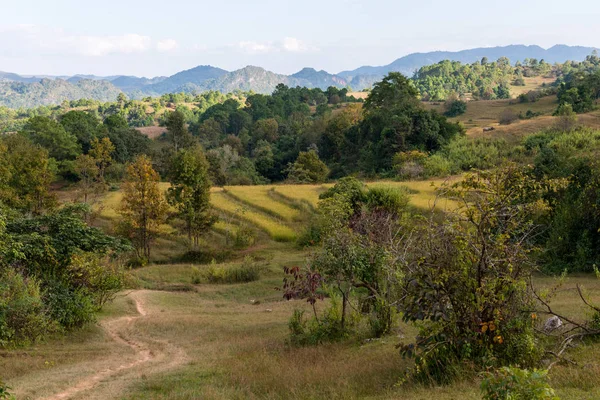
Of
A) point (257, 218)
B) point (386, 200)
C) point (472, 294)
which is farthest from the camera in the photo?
point (257, 218)

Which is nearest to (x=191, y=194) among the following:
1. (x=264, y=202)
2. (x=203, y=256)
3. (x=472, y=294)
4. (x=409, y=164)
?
(x=203, y=256)

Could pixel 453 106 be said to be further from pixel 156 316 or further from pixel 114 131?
pixel 156 316

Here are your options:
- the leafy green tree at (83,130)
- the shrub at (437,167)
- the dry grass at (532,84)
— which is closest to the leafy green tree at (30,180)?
the leafy green tree at (83,130)

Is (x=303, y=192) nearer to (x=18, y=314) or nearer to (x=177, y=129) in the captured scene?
(x=18, y=314)

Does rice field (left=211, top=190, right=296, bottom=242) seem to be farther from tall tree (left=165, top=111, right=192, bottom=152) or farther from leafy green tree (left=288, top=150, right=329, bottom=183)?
tall tree (left=165, top=111, right=192, bottom=152)

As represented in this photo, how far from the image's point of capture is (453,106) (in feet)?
279

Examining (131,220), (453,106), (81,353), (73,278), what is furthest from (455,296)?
(453,106)

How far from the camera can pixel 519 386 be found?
13.7 feet

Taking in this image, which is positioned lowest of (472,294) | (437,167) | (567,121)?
(437,167)

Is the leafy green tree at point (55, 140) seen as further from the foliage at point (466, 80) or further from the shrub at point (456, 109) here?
the foliage at point (466, 80)

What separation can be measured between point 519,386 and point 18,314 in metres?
12.6

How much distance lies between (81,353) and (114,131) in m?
60.5

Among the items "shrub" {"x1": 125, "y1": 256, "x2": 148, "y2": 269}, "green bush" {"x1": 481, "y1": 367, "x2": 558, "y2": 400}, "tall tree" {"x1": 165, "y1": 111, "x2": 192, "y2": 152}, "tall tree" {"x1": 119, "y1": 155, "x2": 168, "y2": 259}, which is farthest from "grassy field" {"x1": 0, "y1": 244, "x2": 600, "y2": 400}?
"tall tree" {"x1": 165, "y1": 111, "x2": 192, "y2": 152}

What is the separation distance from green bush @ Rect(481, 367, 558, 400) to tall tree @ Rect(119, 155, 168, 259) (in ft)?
85.6
